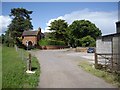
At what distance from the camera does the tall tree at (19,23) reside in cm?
8275

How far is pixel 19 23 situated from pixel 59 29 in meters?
14.7

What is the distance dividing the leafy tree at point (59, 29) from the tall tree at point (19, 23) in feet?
32.9

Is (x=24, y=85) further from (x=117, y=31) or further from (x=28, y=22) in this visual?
(x=28, y=22)

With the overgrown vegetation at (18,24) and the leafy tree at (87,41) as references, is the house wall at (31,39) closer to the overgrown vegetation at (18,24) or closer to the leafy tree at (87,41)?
the overgrown vegetation at (18,24)

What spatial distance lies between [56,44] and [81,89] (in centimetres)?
6799

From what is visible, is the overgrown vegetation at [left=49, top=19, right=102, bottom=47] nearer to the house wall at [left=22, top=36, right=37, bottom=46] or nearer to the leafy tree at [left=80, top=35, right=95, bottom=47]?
the leafy tree at [left=80, top=35, right=95, bottom=47]

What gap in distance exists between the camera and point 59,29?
86.6 metres

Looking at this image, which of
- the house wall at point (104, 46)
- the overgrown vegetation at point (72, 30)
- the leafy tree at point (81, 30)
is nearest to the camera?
the house wall at point (104, 46)

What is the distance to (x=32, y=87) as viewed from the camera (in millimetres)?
11781

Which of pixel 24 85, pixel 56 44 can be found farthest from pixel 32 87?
pixel 56 44

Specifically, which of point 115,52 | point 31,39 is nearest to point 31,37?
point 31,39

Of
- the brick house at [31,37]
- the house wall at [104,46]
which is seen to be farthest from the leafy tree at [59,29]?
the house wall at [104,46]

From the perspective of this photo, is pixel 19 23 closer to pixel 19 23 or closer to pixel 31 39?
pixel 19 23

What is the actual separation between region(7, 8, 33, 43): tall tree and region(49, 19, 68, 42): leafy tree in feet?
32.9
